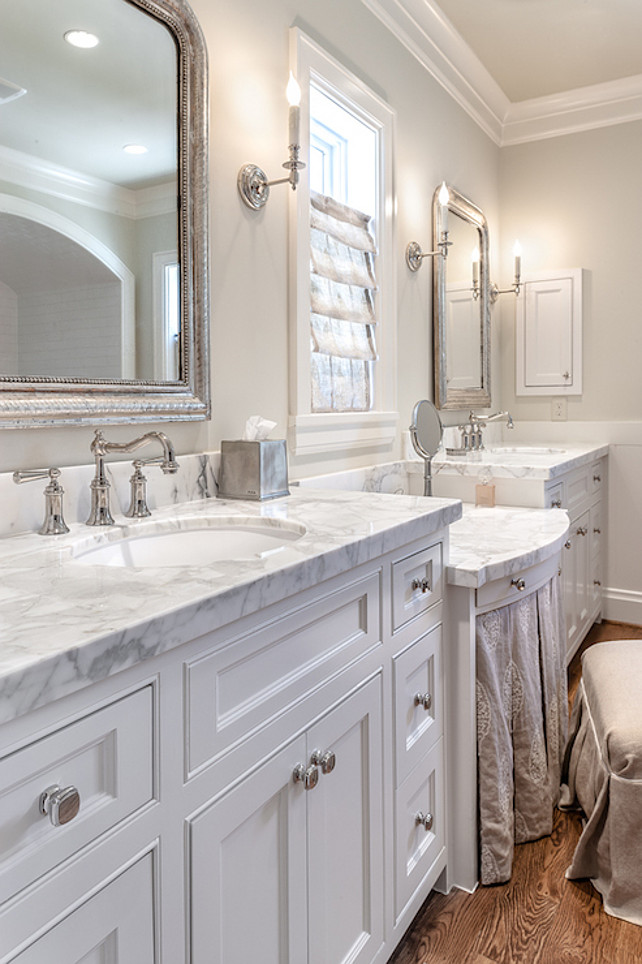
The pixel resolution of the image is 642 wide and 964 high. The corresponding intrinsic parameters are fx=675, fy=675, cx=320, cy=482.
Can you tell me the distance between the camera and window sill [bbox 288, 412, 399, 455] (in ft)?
6.52

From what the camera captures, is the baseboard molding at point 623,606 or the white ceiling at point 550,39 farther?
the baseboard molding at point 623,606

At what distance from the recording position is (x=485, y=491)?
236 centimetres

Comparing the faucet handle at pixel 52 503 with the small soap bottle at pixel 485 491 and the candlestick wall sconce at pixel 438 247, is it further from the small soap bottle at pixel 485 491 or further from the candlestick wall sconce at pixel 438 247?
the candlestick wall sconce at pixel 438 247

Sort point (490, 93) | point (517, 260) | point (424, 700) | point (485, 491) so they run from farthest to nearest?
point (517, 260), point (490, 93), point (485, 491), point (424, 700)

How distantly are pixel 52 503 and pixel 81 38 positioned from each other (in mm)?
878

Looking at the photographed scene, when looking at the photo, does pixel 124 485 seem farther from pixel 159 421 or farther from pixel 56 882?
pixel 56 882

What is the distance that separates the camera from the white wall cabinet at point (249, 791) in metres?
0.62

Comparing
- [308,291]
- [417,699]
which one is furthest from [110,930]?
[308,291]

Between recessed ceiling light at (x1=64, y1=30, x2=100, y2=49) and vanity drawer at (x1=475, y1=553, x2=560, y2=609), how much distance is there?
1.36 m

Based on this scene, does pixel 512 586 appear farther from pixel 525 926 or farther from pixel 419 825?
pixel 525 926

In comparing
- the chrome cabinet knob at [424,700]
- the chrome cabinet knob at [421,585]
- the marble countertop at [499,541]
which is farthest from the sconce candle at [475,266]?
the chrome cabinet knob at [424,700]

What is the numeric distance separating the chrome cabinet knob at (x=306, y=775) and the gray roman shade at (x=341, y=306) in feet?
4.21

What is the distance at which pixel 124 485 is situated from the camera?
54.0 inches

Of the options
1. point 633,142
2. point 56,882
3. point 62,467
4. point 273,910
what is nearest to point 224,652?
point 56,882
